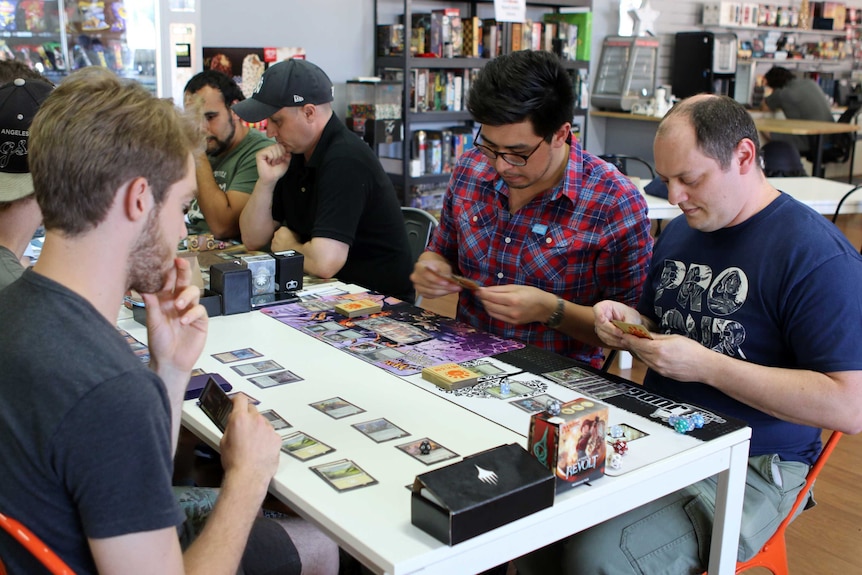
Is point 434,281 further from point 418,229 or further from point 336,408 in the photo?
point 418,229

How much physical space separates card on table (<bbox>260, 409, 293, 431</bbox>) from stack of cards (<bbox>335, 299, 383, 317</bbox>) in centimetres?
66

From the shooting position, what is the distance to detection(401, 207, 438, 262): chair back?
11.2 feet

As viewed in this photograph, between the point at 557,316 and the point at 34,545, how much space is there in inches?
57.7

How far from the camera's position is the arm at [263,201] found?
10.4 feet

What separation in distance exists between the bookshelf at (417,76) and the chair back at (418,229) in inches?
128

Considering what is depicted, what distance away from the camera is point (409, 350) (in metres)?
2.05

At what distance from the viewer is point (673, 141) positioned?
188 cm

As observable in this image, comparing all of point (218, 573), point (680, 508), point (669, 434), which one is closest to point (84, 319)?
point (218, 573)

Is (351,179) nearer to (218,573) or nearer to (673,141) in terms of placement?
(673,141)

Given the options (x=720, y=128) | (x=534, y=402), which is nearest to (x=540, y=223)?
(x=720, y=128)

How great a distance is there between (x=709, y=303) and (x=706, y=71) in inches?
288

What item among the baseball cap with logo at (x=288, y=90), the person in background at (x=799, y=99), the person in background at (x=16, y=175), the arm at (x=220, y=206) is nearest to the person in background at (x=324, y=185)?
the baseball cap with logo at (x=288, y=90)

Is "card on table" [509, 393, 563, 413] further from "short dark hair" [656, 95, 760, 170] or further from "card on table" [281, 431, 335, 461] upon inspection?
"short dark hair" [656, 95, 760, 170]

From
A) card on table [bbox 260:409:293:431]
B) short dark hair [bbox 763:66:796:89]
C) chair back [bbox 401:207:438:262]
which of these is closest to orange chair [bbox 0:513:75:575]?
card on table [bbox 260:409:293:431]
